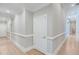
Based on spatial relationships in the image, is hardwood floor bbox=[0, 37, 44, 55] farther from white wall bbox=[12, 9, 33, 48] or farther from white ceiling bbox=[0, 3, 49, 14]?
white ceiling bbox=[0, 3, 49, 14]

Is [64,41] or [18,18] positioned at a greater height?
[18,18]

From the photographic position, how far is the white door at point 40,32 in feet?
4.96

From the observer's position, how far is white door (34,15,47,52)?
4.96 feet

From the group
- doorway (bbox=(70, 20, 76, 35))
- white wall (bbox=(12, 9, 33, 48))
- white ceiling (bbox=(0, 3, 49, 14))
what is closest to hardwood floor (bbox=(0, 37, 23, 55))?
white wall (bbox=(12, 9, 33, 48))

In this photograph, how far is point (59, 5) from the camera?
1471 millimetres

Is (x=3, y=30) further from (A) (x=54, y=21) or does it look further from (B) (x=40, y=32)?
(A) (x=54, y=21)

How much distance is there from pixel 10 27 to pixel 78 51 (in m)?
1.17

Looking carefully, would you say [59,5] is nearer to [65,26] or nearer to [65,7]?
[65,7]

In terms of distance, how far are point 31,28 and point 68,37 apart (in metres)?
0.62

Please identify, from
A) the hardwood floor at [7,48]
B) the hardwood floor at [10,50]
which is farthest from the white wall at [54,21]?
the hardwood floor at [7,48]

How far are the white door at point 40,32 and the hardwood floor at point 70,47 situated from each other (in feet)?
0.96

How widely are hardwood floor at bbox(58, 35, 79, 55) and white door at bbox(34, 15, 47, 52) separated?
293 mm
